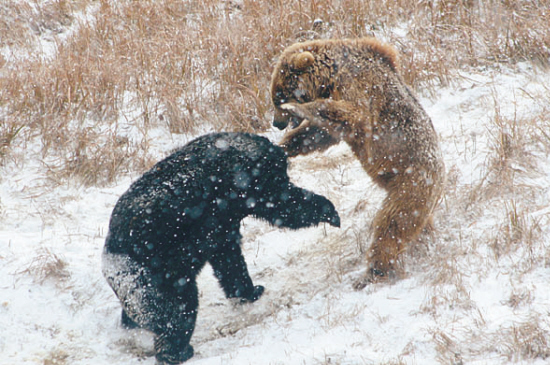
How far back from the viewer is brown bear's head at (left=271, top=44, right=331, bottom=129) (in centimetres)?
496

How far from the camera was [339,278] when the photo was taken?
15.9 ft

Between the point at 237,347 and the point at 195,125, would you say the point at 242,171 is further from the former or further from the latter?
the point at 195,125

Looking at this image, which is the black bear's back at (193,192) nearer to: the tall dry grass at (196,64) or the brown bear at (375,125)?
the brown bear at (375,125)

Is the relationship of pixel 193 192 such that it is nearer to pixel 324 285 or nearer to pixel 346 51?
pixel 324 285

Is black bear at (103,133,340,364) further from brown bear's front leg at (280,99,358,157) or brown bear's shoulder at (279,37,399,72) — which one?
brown bear's shoulder at (279,37,399,72)

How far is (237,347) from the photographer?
4.19 metres

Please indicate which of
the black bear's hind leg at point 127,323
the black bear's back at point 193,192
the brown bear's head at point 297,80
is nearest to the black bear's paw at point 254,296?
the black bear's back at point 193,192

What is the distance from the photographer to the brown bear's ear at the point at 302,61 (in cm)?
489

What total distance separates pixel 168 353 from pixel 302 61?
2831 mm

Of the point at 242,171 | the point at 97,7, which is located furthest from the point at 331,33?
the point at 97,7

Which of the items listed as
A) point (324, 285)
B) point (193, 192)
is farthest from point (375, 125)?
point (193, 192)

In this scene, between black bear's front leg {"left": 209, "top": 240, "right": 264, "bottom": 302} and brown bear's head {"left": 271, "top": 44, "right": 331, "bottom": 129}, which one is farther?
→ brown bear's head {"left": 271, "top": 44, "right": 331, "bottom": 129}

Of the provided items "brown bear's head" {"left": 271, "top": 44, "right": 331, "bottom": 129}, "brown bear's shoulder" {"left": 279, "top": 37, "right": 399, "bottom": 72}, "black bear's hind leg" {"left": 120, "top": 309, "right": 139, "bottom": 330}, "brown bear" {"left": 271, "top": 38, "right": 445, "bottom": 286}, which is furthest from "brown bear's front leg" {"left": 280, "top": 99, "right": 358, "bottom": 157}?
"black bear's hind leg" {"left": 120, "top": 309, "right": 139, "bottom": 330}

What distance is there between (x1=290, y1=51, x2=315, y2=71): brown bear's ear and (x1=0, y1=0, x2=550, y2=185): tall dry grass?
1.85m
